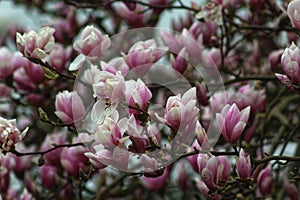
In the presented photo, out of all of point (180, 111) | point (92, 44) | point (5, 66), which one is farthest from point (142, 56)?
point (5, 66)

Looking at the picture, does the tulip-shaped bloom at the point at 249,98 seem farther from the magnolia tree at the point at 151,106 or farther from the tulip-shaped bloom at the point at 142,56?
the tulip-shaped bloom at the point at 142,56

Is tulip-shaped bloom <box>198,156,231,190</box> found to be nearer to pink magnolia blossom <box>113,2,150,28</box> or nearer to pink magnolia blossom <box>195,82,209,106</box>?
pink magnolia blossom <box>195,82,209,106</box>

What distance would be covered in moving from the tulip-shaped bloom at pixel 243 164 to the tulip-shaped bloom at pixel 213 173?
36 mm

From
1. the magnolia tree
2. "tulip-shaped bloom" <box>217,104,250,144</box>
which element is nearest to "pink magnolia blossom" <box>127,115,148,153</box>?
the magnolia tree

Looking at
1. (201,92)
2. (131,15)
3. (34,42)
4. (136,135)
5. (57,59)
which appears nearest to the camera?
(136,135)

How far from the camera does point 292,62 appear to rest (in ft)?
2.79

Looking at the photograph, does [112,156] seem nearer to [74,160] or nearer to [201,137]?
[201,137]

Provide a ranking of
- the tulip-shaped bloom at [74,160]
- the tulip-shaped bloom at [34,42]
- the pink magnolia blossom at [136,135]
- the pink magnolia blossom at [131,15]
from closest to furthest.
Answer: the pink magnolia blossom at [136,135] < the tulip-shaped bloom at [34,42] < the tulip-shaped bloom at [74,160] < the pink magnolia blossom at [131,15]

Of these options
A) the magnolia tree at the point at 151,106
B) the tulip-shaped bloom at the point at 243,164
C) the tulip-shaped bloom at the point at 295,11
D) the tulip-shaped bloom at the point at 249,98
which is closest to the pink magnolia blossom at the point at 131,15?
the magnolia tree at the point at 151,106

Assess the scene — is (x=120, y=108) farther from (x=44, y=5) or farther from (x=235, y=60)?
(x=44, y=5)

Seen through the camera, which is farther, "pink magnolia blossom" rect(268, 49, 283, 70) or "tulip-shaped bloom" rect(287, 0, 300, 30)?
"pink magnolia blossom" rect(268, 49, 283, 70)

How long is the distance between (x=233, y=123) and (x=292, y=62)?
116 millimetres

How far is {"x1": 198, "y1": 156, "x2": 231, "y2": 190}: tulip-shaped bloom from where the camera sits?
84 cm

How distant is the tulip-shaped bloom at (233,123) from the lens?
84cm
